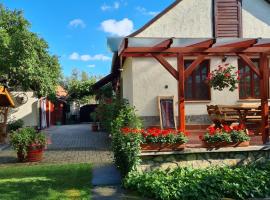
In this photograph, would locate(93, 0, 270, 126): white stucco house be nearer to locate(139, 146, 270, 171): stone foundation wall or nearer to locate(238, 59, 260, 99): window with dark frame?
locate(238, 59, 260, 99): window with dark frame

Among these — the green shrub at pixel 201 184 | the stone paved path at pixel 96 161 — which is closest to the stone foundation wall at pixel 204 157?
the green shrub at pixel 201 184

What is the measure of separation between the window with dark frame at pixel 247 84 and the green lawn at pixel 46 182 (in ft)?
23.6

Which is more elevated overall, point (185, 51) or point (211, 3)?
point (211, 3)

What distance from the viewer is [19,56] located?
18188 millimetres

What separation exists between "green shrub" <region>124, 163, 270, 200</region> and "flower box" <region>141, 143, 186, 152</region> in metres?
0.48

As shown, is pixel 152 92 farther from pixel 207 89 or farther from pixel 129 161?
pixel 129 161

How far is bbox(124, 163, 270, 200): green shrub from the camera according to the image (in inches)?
285

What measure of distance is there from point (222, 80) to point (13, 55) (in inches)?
420

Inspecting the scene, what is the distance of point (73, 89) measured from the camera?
4153 cm

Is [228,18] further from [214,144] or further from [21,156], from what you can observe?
[21,156]

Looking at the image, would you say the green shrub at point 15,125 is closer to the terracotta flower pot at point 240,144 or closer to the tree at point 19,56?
the tree at point 19,56

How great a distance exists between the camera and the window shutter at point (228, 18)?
15086 mm

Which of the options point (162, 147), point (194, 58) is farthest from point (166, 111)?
point (162, 147)

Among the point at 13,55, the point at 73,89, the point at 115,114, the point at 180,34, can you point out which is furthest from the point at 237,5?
the point at 73,89
